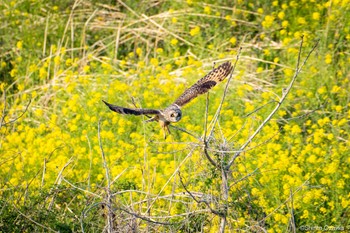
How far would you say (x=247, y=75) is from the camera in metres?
8.97

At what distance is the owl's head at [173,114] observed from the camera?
5.42 meters

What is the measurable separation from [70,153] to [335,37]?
2.93 m

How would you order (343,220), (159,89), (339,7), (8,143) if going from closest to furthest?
(343,220) < (8,143) < (159,89) < (339,7)

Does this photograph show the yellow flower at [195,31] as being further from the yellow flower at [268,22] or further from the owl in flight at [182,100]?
the owl in flight at [182,100]

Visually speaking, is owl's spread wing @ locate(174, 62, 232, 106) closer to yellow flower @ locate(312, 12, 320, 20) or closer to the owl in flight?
the owl in flight

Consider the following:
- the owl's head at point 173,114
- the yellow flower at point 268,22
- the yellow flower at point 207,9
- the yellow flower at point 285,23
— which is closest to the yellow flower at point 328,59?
the yellow flower at point 285,23

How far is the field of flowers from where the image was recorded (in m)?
5.72

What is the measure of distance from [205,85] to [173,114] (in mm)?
448

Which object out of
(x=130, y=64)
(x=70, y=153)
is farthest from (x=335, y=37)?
(x=70, y=153)

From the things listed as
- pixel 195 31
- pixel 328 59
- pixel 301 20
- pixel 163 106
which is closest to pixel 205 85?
pixel 163 106

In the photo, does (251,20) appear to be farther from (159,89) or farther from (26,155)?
(26,155)

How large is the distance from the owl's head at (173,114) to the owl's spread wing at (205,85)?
147 mm

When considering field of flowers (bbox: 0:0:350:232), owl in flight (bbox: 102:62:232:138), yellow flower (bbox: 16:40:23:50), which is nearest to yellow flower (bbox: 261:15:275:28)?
field of flowers (bbox: 0:0:350:232)

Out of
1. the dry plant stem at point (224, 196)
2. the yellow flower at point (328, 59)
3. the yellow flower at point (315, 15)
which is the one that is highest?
the dry plant stem at point (224, 196)
